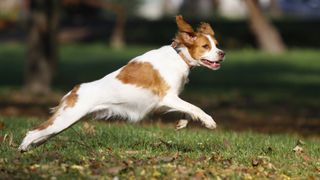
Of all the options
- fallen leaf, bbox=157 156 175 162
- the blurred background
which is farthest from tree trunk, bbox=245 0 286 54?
fallen leaf, bbox=157 156 175 162

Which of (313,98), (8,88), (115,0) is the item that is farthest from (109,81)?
(115,0)

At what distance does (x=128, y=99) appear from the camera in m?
9.14

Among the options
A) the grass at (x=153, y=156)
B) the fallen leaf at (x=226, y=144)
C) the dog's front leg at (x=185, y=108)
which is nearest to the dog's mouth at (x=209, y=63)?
the dog's front leg at (x=185, y=108)

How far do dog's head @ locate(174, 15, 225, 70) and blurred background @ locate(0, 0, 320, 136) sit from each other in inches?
258

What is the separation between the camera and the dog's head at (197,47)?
9.24m

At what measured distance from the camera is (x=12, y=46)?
4122 cm

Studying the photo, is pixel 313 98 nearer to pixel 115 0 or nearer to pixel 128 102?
pixel 128 102

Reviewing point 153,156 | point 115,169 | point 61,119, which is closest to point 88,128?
point 61,119

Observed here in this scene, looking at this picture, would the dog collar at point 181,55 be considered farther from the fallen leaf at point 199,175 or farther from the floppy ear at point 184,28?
the fallen leaf at point 199,175

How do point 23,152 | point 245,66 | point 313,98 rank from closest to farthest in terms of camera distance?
point 23,152
point 313,98
point 245,66

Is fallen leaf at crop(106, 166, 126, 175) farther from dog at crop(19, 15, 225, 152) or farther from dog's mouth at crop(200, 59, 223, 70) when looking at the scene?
dog's mouth at crop(200, 59, 223, 70)

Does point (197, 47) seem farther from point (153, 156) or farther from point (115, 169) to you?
point (115, 169)

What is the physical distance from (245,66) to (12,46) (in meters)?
13.5

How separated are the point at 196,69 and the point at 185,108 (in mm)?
21869
